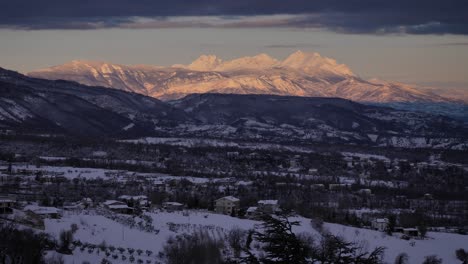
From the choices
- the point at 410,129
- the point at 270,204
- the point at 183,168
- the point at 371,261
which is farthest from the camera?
the point at 410,129

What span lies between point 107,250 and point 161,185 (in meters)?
38.4

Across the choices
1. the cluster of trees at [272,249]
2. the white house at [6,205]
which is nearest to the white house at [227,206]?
the cluster of trees at [272,249]

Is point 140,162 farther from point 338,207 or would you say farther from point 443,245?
point 443,245

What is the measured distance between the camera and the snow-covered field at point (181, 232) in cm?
4291

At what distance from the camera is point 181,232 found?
1864 inches

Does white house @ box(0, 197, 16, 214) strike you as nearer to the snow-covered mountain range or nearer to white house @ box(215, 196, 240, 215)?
white house @ box(215, 196, 240, 215)

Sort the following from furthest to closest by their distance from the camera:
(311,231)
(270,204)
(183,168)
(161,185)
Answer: (183,168) → (161,185) → (270,204) → (311,231)

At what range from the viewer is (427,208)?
73.8 m

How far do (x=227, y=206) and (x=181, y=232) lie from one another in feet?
54.5

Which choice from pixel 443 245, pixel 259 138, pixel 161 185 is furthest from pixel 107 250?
pixel 259 138

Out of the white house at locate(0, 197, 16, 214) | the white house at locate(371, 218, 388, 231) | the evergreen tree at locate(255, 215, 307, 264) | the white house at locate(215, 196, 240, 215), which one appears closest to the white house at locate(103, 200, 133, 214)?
the white house at locate(0, 197, 16, 214)

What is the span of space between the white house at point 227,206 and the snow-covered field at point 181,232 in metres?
2.65

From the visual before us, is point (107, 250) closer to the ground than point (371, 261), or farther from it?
closer to the ground

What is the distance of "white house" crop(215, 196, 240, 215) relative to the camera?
62094 millimetres
